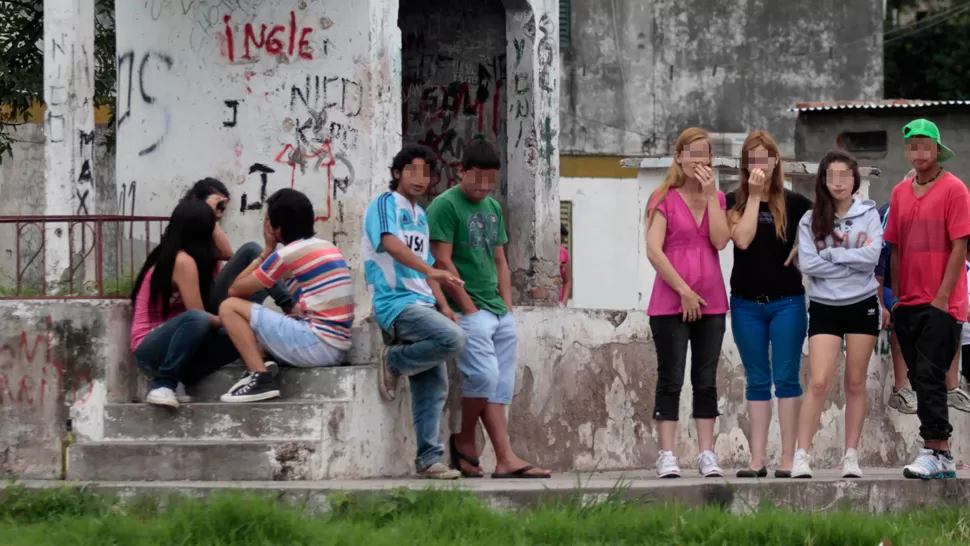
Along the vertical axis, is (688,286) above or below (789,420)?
above

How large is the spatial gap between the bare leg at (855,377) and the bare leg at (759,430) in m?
0.41

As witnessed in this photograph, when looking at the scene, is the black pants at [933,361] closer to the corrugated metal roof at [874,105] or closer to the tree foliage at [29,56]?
the tree foliage at [29,56]

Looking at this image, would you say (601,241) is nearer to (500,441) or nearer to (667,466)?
(500,441)

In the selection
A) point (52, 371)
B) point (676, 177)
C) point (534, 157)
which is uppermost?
point (534, 157)

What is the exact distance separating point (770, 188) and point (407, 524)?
2884 millimetres

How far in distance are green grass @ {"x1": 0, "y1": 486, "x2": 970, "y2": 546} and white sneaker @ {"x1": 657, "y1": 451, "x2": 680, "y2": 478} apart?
2.33 feet

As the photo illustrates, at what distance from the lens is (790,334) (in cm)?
820

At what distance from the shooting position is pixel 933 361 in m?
8.09

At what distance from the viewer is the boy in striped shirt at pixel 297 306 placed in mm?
7945

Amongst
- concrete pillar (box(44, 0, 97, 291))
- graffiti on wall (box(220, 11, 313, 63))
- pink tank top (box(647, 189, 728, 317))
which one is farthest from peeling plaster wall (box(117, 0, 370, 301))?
pink tank top (box(647, 189, 728, 317))

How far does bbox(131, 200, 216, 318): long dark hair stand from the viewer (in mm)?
8180

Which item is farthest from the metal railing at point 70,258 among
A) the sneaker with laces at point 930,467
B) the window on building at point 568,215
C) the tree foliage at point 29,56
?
the window on building at point 568,215

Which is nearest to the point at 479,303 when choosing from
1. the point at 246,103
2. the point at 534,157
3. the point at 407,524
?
the point at 246,103

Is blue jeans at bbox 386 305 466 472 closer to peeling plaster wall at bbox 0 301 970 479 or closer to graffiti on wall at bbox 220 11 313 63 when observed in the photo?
peeling plaster wall at bbox 0 301 970 479
